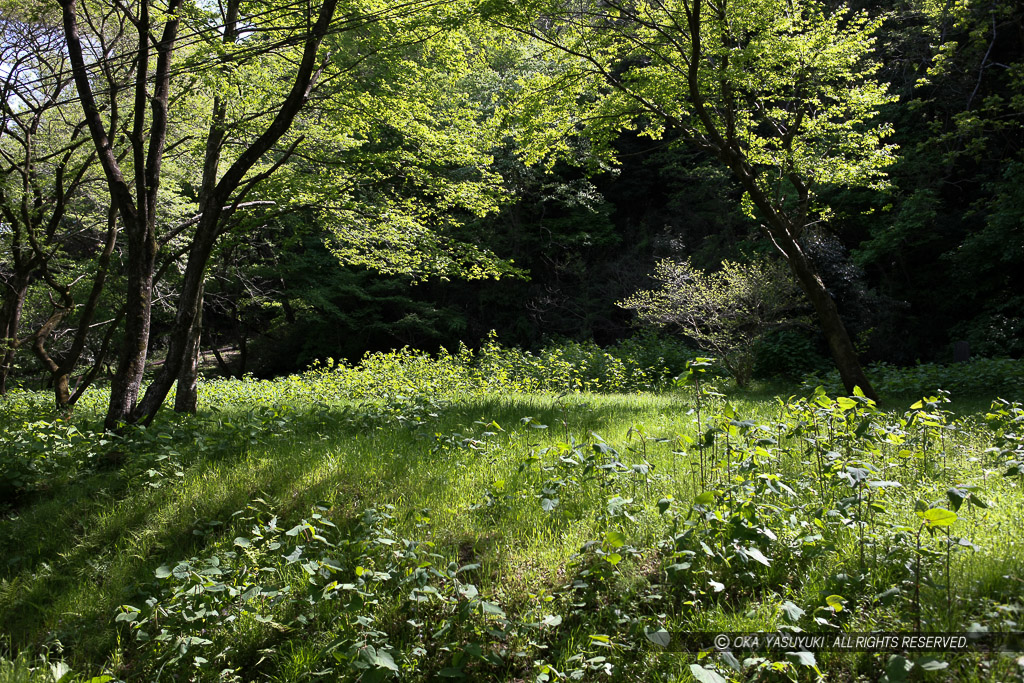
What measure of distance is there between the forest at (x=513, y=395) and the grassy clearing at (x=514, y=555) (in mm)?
25

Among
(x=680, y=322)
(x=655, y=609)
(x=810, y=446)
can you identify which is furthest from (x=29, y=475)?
(x=680, y=322)

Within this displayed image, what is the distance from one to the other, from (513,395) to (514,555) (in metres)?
5.53

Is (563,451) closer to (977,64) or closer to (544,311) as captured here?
(977,64)

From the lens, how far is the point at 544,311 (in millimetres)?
21406

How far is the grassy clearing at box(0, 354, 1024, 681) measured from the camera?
2410 millimetres

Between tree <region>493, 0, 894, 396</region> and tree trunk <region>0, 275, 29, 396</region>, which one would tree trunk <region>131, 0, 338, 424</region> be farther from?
A: tree trunk <region>0, 275, 29, 396</region>

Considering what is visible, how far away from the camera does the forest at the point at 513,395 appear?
2.64m

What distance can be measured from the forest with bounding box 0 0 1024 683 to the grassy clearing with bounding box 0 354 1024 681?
3 centimetres

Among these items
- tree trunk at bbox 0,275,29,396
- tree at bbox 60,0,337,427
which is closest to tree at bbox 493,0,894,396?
tree at bbox 60,0,337,427

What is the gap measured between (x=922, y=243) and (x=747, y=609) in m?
15.6

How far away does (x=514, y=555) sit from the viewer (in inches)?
128

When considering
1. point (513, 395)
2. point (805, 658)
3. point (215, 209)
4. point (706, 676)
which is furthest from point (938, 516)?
point (513, 395)

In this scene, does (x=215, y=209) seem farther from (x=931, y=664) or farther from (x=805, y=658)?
(x=931, y=664)

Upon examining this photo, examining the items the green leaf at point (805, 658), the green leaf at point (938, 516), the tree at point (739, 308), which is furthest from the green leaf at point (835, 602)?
the tree at point (739, 308)
